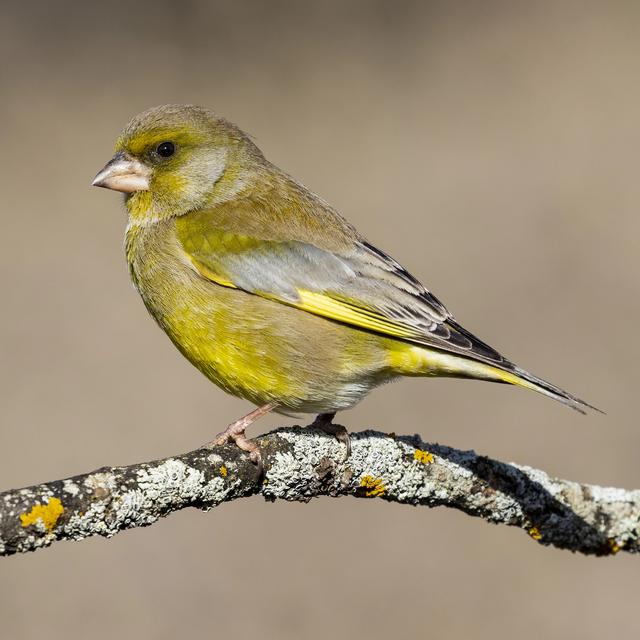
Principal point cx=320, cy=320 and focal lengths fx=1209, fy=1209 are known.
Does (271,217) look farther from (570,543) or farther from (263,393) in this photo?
(570,543)

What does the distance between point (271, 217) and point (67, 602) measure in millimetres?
3218

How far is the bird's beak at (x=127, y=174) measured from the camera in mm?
5406

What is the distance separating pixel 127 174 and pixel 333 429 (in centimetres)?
157

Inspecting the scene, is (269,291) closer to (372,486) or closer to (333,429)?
(333,429)

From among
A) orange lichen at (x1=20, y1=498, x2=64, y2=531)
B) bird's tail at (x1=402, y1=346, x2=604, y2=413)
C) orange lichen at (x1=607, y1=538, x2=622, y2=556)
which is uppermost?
bird's tail at (x1=402, y1=346, x2=604, y2=413)

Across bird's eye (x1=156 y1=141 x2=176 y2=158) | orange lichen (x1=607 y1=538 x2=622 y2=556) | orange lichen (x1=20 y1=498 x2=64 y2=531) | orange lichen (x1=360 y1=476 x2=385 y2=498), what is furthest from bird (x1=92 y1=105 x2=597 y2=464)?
orange lichen (x1=20 y1=498 x2=64 y2=531)

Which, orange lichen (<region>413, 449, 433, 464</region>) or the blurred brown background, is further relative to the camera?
the blurred brown background

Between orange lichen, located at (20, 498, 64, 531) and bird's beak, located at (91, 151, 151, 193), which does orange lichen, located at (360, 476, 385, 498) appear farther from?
bird's beak, located at (91, 151, 151, 193)

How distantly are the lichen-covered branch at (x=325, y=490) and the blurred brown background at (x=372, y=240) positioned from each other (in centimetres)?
284

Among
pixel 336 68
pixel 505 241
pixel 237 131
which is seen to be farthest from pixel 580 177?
pixel 237 131

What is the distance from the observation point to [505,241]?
388 inches

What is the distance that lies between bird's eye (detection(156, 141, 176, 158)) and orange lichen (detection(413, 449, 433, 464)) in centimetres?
183

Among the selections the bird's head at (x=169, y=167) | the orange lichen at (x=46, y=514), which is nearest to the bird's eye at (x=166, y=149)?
the bird's head at (x=169, y=167)

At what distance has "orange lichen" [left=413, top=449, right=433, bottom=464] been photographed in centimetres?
462
